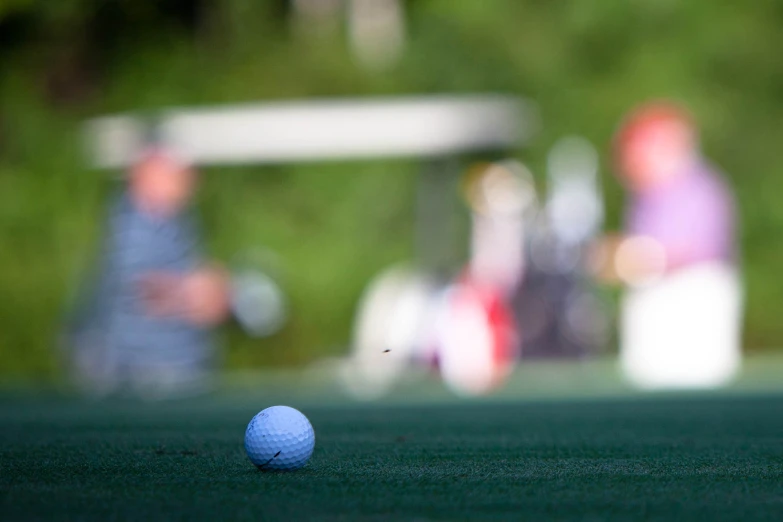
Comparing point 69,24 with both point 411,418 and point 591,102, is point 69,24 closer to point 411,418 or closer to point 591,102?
point 591,102

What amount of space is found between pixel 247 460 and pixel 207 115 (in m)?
8.65

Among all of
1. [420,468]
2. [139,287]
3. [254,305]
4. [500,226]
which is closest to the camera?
[420,468]

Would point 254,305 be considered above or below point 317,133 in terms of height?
below

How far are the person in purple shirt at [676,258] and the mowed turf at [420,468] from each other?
111 inches

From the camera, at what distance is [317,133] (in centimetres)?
1281

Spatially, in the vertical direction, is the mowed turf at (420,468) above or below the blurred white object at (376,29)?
below

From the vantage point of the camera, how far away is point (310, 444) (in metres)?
4.15

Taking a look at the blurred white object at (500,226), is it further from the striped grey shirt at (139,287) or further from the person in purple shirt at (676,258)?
the striped grey shirt at (139,287)

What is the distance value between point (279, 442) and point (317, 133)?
8874 mm

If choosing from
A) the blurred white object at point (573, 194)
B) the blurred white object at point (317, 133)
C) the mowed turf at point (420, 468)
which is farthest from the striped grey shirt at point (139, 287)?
the blurred white object at point (573, 194)

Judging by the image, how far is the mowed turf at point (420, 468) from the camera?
3.32m

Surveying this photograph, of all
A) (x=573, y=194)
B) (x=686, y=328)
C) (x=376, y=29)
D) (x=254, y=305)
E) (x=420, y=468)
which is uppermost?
(x=376, y=29)

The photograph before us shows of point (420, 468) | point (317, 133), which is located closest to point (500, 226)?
point (317, 133)

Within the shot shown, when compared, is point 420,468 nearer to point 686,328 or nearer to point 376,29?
point 686,328
